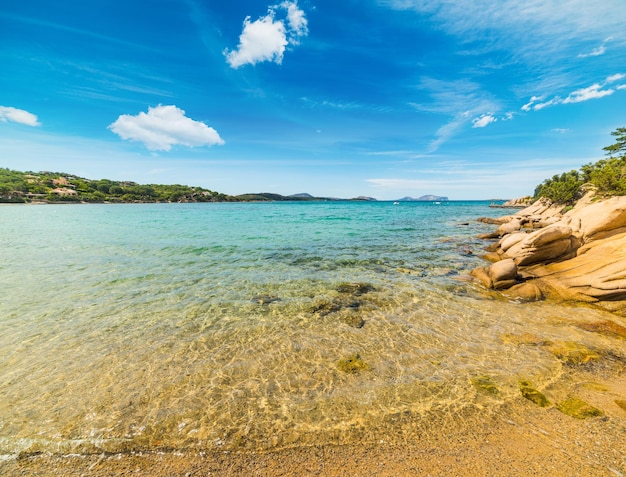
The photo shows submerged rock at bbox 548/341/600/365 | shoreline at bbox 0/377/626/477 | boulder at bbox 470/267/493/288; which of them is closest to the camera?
shoreline at bbox 0/377/626/477

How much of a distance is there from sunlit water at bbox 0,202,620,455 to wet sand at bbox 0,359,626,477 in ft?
0.81

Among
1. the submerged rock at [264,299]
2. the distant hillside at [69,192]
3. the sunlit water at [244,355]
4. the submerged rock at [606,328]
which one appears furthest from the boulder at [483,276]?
the distant hillside at [69,192]

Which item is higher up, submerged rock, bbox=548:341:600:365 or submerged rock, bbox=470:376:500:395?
submerged rock, bbox=548:341:600:365

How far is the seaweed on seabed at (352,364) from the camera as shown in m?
6.41

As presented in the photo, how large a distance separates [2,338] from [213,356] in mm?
6567

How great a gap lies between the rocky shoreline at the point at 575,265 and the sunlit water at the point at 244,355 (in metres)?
1.18

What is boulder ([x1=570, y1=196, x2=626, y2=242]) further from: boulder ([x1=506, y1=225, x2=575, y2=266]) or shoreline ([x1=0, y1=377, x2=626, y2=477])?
shoreline ([x1=0, y1=377, x2=626, y2=477])

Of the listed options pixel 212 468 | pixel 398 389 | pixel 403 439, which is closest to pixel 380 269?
pixel 398 389

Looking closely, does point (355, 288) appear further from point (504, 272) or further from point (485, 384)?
point (504, 272)

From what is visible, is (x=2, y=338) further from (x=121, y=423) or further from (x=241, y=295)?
(x=241, y=295)

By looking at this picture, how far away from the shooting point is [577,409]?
4922 millimetres

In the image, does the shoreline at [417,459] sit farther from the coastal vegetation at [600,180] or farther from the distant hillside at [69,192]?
the distant hillside at [69,192]

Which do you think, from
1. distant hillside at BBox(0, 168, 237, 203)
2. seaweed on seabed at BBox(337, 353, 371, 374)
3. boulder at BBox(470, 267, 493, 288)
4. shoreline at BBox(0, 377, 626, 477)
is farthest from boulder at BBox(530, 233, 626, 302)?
distant hillside at BBox(0, 168, 237, 203)

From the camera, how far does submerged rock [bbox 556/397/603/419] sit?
4.78 meters
